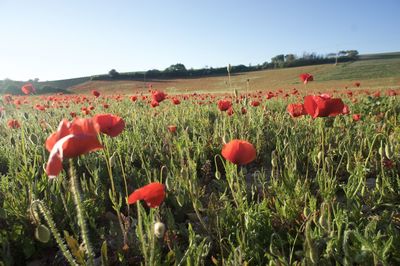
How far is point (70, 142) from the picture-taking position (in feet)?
3.66

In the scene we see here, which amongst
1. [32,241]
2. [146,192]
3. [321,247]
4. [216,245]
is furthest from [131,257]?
[321,247]

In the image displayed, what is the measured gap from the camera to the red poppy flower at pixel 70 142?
1.09 meters

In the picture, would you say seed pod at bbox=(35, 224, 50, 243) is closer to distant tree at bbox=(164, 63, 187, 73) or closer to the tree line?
the tree line

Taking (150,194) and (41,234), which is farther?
(41,234)

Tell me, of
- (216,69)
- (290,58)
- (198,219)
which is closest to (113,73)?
A: (216,69)

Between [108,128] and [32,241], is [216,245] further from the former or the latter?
[32,241]

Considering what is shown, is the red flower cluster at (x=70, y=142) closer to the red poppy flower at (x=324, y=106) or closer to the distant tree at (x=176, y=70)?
the red poppy flower at (x=324, y=106)

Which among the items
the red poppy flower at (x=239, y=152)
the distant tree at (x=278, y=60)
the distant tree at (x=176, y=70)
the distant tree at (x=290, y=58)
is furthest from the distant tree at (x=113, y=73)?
the red poppy flower at (x=239, y=152)

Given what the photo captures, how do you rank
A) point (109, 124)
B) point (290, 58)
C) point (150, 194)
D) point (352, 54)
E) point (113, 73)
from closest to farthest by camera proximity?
point (150, 194) < point (109, 124) < point (113, 73) < point (352, 54) < point (290, 58)

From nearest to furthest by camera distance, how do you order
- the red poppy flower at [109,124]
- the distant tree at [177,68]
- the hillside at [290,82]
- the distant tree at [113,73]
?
the red poppy flower at [109,124] → the hillside at [290,82] → the distant tree at [113,73] → the distant tree at [177,68]

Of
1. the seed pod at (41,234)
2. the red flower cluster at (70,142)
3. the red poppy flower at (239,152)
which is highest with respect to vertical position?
the red flower cluster at (70,142)

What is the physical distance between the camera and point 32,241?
2.06 m

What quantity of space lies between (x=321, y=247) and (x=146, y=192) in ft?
3.58

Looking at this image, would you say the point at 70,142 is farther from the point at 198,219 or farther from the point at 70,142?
the point at 198,219
